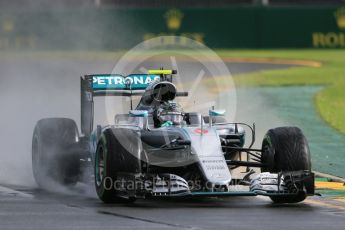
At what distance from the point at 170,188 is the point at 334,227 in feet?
7.31

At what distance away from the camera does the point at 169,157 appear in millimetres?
14688

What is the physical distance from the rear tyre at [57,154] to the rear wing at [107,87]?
37cm

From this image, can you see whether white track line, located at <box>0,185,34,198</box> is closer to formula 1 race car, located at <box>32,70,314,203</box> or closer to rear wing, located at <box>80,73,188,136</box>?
formula 1 race car, located at <box>32,70,314,203</box>

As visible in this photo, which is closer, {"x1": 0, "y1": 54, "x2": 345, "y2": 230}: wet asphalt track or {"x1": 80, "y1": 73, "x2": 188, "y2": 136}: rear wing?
{"x1": 0, "y1": 54, "x2": 345, "y2": 230}: wet asphalt track

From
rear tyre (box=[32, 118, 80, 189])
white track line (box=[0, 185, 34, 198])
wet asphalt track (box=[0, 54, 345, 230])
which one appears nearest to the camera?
wet asphalt track (box=[0, 54, 345, 230])

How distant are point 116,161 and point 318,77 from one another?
24515 mm

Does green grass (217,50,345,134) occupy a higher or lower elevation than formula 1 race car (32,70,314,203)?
higher

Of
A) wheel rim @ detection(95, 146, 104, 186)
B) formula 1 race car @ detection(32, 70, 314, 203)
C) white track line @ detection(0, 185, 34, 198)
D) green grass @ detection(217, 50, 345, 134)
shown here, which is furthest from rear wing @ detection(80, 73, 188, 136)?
green grass @ detection(217, 50, 345, 134)

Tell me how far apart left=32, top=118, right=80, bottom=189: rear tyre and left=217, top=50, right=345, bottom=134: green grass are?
8425mm

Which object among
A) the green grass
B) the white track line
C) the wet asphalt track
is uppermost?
the green grass

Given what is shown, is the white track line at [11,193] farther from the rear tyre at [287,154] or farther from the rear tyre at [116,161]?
the rear tyre at [287,154]

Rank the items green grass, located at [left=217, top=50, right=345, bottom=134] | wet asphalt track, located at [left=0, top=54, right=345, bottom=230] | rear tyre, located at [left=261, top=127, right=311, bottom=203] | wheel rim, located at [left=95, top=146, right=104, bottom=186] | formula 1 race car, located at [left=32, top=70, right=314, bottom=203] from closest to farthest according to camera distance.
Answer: wet asphalt track, located at [left=0, top=54, right=345, bottom=230]
formula 1 race car, located at [left=32, top=70, right=314, bottom=203]
rear tyre, located at [left=261, top=127, right=311, bottom=203]
wheel rim, located at [left=95, top=146, right=104, bottom=186]
green grass, located at [left=217, top=50, right=345, bottom=134]

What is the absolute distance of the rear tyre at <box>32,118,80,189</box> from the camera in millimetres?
16297

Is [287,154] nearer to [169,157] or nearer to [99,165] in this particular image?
[169,157]
